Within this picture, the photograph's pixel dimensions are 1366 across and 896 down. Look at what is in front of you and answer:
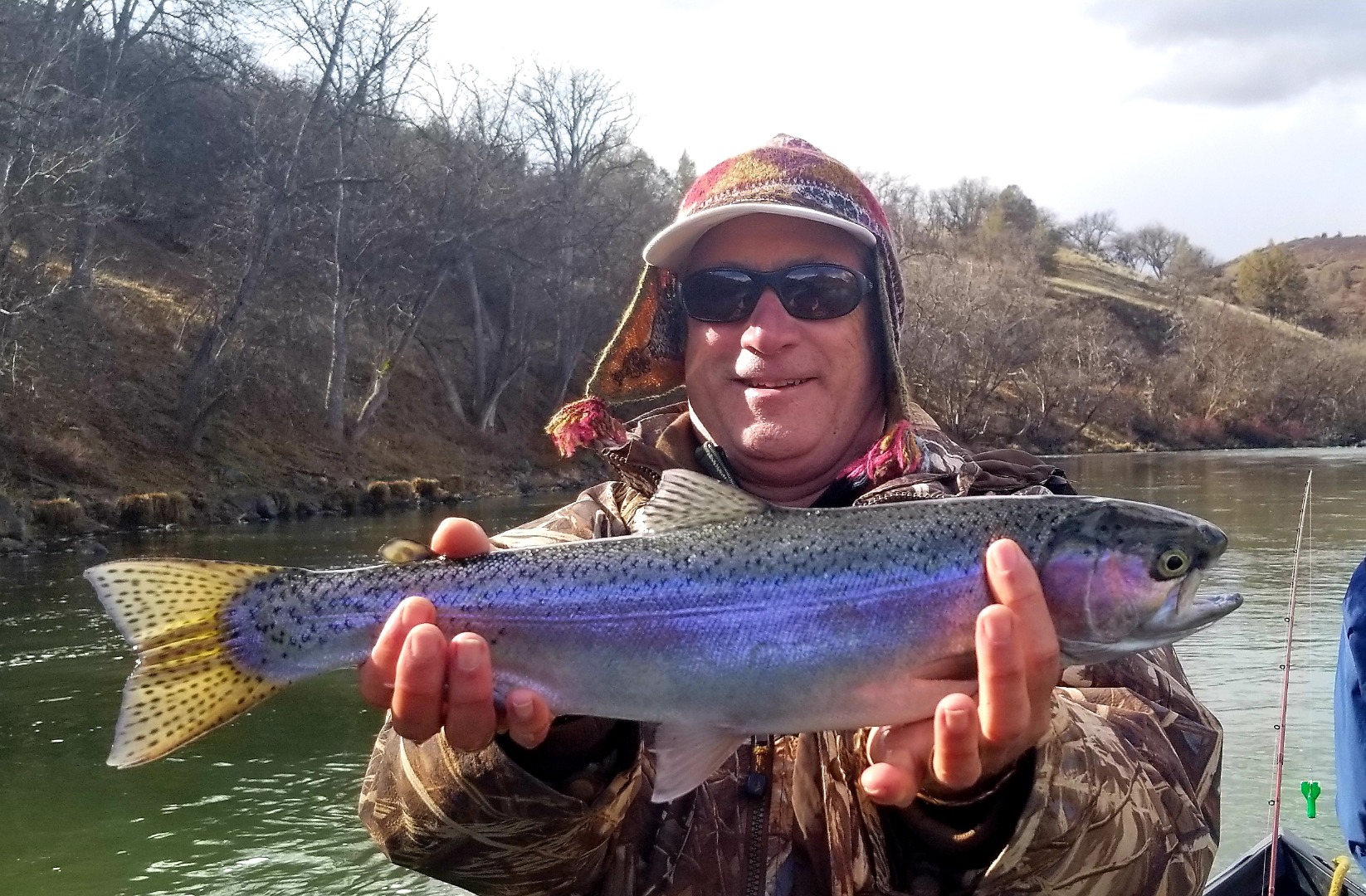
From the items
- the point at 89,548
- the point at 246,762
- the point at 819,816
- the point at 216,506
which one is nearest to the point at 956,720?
the point at 819,816

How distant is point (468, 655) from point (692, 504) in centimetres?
71

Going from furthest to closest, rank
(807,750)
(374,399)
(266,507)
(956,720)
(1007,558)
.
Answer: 1. (374,399)
2. (266,507)
3. (807,750)
4. (1007,558)
5. (956,720)

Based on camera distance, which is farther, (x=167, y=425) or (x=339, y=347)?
(x=339, y=347)

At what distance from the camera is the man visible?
96.9 inches

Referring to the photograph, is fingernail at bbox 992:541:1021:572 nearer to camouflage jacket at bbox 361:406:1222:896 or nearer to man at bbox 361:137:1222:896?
man at bbox 361:137:1222:896

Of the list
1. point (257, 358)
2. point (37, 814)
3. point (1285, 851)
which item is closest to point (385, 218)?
point (257, 358)

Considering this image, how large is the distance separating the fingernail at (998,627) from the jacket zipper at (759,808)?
76cm

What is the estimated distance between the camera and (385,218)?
33625 mm

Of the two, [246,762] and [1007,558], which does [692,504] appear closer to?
[1007,558]

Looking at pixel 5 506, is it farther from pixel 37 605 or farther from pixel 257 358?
pixel 257 358

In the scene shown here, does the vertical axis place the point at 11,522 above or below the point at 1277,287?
below

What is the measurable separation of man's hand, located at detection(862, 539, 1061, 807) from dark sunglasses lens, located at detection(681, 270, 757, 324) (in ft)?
4.54

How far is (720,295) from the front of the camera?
3.59 metres

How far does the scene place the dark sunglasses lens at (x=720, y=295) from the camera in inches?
140
